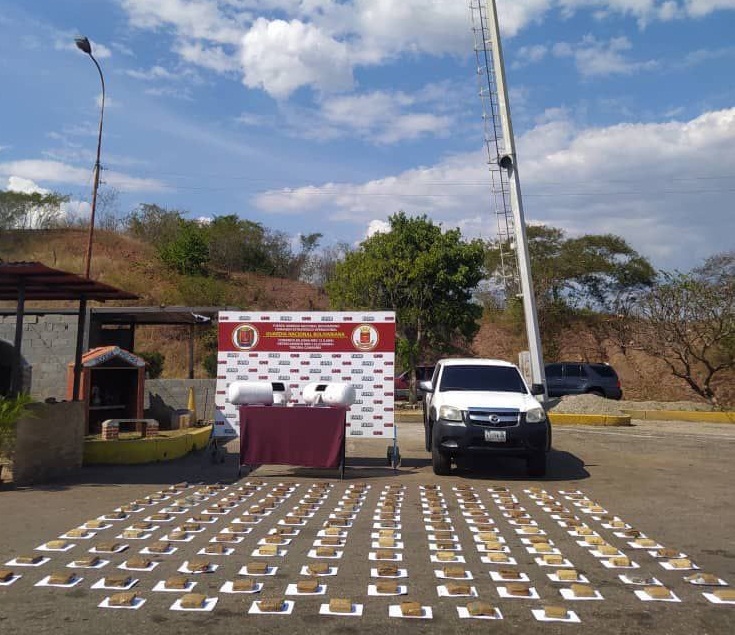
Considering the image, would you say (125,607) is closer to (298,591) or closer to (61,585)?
(61,585)

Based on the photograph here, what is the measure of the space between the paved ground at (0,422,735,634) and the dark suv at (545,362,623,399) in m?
12.9

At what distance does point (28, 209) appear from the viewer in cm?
6328

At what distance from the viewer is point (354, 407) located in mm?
12234

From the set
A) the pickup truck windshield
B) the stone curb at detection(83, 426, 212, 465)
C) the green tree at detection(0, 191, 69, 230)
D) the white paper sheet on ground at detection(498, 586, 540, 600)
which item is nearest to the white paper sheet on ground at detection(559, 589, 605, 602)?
the white paper sheet on ground at detection(498, 586, 540, 600)

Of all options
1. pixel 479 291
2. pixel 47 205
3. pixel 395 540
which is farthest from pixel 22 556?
pixel 47 205

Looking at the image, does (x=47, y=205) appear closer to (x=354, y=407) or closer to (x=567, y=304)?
(x=567, y=304)

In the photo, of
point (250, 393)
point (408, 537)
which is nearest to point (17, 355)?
point (250, 393)

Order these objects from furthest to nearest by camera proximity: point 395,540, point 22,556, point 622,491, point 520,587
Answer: point 622,491, point 395,540, point 22,556, point 520,587

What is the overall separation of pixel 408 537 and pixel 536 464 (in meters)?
4.61

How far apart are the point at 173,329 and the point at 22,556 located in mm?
40006

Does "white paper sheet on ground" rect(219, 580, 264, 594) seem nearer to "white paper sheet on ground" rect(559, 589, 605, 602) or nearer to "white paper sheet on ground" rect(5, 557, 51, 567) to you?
"white paper sheet on ground" rect(5, 557, 51, 567)

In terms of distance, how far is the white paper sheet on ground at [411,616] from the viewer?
4547 millimetres

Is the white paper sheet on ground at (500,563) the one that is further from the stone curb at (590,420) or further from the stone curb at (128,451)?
the stone curb at (590,420)

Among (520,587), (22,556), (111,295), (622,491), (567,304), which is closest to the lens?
(520,587)
